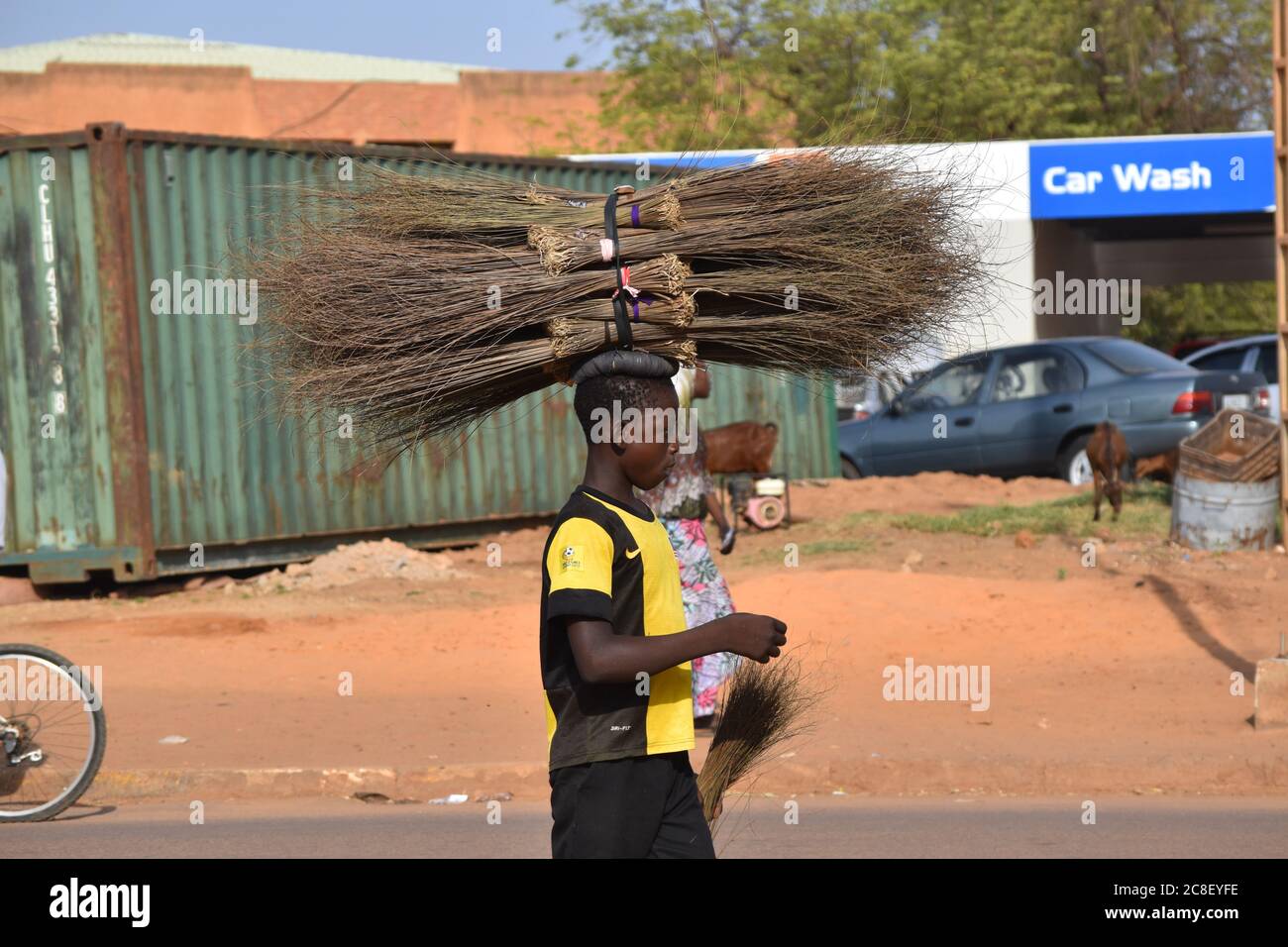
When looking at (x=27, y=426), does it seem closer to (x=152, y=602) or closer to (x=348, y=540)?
(x=152, y=602)

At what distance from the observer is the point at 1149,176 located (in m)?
21.3

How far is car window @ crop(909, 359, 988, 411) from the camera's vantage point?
53.5ft

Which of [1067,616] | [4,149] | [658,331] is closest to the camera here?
[658,331]

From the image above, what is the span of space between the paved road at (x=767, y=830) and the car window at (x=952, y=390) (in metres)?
9.94

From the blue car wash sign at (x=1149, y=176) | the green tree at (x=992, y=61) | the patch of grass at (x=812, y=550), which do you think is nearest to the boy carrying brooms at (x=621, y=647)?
the patch of grass at (x=812, y=550)

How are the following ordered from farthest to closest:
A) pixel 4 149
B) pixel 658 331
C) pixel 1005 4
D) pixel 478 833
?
pixel 1005 4, pixel 4 149, pixel 478 833, pixel 658 331

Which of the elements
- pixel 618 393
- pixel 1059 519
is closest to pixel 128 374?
pixel 1059 519

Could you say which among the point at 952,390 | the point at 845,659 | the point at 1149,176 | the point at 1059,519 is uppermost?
the point at 1149,176

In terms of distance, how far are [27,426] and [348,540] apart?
2.65 m

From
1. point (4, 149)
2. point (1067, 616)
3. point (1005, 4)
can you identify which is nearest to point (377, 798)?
point (1067, 616)

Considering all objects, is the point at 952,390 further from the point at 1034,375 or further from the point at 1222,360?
the point at 1222,360

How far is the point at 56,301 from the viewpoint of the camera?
1141cm

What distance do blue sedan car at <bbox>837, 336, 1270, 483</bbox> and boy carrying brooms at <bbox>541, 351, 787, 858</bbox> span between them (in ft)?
38.2

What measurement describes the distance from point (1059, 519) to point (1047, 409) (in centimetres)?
310
